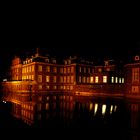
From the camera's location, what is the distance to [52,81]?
2936 inches

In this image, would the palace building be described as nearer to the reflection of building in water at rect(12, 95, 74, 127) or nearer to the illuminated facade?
the illuminated facade

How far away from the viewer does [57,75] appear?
76.6 metres

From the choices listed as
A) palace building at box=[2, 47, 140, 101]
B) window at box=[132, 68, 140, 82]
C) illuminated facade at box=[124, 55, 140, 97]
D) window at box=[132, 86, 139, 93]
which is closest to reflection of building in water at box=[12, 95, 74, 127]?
window at box=[132, 86, 139, 93]

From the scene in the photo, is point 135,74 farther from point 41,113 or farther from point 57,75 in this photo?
point 57,75

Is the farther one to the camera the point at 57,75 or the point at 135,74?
the point at 57,75

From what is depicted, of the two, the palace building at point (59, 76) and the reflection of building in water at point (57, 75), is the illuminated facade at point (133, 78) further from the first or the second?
the reflection of building in water at point (57, 75)

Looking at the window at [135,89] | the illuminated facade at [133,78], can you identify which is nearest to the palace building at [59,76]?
the illuminated facade at [133,78]

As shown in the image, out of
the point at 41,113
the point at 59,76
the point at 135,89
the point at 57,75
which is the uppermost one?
the point at 57,75

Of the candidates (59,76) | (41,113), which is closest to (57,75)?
(59,76)

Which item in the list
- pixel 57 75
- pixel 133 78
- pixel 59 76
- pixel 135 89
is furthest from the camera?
pixel 59 76

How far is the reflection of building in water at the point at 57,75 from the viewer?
6625 cm

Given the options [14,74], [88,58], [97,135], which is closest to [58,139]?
[97,135]

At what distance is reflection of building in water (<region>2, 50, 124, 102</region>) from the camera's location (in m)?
66.2

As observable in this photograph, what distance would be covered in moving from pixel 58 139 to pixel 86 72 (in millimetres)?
62774
